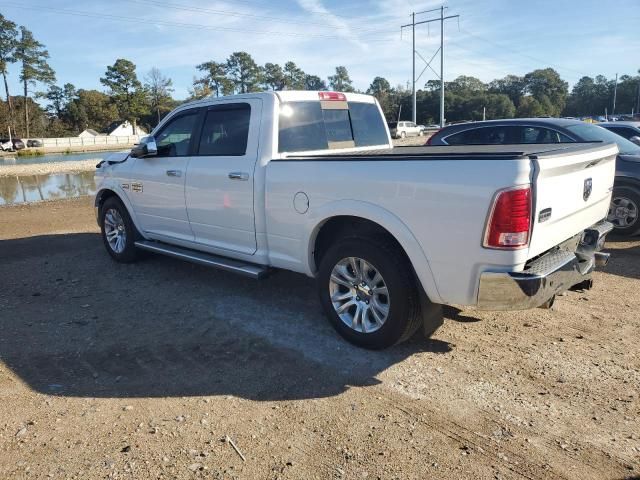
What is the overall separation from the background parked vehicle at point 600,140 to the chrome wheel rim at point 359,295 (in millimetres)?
4762

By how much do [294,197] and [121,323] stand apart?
205 centimetres

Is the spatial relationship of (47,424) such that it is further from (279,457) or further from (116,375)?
(279,457)

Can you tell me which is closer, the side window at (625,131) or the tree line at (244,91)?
the side window at (625,131)

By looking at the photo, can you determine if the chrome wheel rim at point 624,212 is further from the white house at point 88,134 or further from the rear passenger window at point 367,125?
the white house at point 88,134

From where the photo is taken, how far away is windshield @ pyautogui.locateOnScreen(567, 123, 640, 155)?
24.2 ft

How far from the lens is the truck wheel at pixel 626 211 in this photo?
734 centimetres

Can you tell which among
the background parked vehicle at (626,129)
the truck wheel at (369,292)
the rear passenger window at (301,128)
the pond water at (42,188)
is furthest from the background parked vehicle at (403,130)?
the truck wheel at (369,292)

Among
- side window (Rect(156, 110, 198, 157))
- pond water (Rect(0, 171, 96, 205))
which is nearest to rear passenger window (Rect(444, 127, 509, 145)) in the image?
side window (Rect(156, 110, 198, 157))

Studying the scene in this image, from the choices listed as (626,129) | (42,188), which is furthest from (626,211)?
(42,188)

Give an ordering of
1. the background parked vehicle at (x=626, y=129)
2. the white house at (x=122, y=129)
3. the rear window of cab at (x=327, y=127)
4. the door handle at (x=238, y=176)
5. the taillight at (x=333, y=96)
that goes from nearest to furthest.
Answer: the door handle at (x=238, y=176), the rear window of cab at (x=327, y=127), the taillight at (x=333, y=96), the background parked vehicle at (x=626, y=129), the white house at (x=122, y=129)

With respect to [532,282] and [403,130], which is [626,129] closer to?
[532,282]

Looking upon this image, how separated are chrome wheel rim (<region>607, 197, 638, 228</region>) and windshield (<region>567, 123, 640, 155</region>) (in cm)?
76

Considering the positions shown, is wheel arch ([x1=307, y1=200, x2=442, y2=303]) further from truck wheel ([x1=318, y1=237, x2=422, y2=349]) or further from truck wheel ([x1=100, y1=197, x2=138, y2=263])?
truck wheel ([x1=100, y1=197, x2=138, y2=263])

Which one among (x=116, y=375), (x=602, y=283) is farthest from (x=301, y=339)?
(x=602, y=283)
